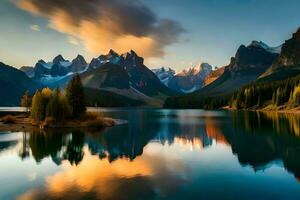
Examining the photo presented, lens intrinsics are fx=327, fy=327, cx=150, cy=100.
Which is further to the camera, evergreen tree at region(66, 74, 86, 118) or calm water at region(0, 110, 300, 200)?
evergreen tree at region(66, 74, 86, 118)

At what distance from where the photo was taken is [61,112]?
10438cm

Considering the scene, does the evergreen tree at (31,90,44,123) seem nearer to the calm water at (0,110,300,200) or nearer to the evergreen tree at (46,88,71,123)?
the evergreen tree at (46,88,71,123)

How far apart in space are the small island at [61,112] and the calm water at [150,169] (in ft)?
111

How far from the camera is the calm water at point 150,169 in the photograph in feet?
101

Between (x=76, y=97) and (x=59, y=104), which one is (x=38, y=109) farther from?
(x=76, y=97)

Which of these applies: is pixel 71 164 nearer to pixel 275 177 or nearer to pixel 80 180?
pixel 80 180

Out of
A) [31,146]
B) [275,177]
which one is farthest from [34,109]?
[275,177]

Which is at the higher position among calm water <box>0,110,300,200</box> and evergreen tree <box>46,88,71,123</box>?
evergreen tree <box>46,88,71,123</box>

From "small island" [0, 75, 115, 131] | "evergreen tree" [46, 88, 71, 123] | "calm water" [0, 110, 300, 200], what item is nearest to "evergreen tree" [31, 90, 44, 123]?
"small island" [0, 75, 115, 131]

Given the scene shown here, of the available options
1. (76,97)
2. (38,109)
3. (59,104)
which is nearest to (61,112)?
(59,104)

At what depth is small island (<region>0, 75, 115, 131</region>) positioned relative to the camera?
337ft

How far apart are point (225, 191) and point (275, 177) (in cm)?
940

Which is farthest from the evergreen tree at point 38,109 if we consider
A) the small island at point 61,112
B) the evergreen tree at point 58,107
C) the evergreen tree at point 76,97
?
the evergreen tree at point 76,97

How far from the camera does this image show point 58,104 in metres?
103
